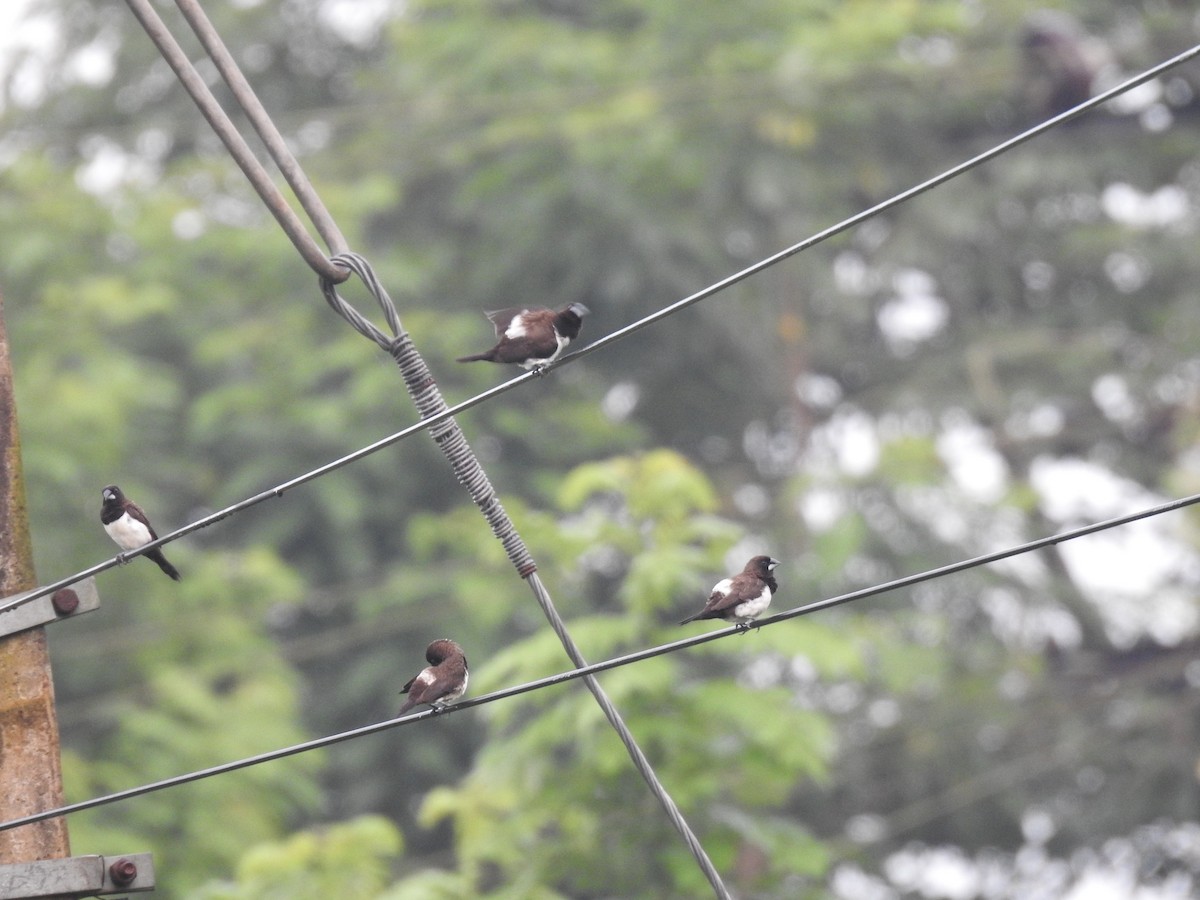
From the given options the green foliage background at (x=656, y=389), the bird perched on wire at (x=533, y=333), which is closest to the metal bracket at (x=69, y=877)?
the bird perched on wire at (x=533, y=333)

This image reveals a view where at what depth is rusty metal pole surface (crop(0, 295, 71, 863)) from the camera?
5.39 meters

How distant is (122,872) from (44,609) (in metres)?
0.85

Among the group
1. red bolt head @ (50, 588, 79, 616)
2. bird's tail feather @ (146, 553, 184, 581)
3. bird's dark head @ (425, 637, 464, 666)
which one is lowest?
bird's dark head @ (425, 637, 464, 666)

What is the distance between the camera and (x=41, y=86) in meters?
19.2

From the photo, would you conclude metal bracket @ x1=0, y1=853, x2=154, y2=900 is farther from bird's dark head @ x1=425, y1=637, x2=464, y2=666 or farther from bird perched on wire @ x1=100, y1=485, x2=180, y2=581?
bird perched on wire @ x1=100, y1=485, x2=180, y2=581

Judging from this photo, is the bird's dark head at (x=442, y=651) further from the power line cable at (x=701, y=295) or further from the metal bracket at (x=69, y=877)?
the metal bracket at (x=69, y=877)

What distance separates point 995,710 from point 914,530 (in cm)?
167

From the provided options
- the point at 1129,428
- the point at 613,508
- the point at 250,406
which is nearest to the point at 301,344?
the point at 250,406

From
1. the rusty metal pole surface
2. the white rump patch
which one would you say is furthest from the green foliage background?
the rusty metal pole surface

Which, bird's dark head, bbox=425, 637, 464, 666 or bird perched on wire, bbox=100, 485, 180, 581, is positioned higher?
bird perched on wire, bbox=100, 485, 180, 581

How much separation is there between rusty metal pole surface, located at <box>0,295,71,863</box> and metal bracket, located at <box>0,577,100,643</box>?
4cm

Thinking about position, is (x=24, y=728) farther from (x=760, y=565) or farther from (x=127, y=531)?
(x=760, y=565)

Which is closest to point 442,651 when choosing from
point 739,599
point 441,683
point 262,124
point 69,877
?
point 441,683

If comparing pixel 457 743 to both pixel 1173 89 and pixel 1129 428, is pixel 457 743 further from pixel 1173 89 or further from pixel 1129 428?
pixel 1173 89
